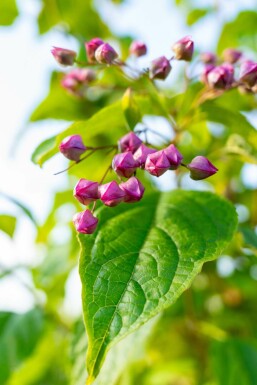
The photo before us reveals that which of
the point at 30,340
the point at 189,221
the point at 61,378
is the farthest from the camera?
the point at 61,378

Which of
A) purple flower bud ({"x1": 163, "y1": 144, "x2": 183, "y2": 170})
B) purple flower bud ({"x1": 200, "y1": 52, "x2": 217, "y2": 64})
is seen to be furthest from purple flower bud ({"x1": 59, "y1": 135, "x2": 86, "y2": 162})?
purple flower bud ({"x1": 200, "y1": 52, "x2": 217, "y2": 64})

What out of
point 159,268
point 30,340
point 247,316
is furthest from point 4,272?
point 159,268

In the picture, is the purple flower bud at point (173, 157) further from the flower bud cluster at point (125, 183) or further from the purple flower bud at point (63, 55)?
the purple flower bud at point (63, 55)

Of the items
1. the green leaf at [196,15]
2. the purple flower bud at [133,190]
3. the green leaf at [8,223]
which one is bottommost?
the green leaf at [8,223]

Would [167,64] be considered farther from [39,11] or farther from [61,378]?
[61,378]

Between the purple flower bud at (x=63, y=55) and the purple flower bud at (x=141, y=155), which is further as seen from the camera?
the purple flower bud at (x=63, y=55)

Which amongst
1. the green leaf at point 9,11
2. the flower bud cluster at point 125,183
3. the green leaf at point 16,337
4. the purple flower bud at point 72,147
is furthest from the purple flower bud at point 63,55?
the green leaf at point 9,11
